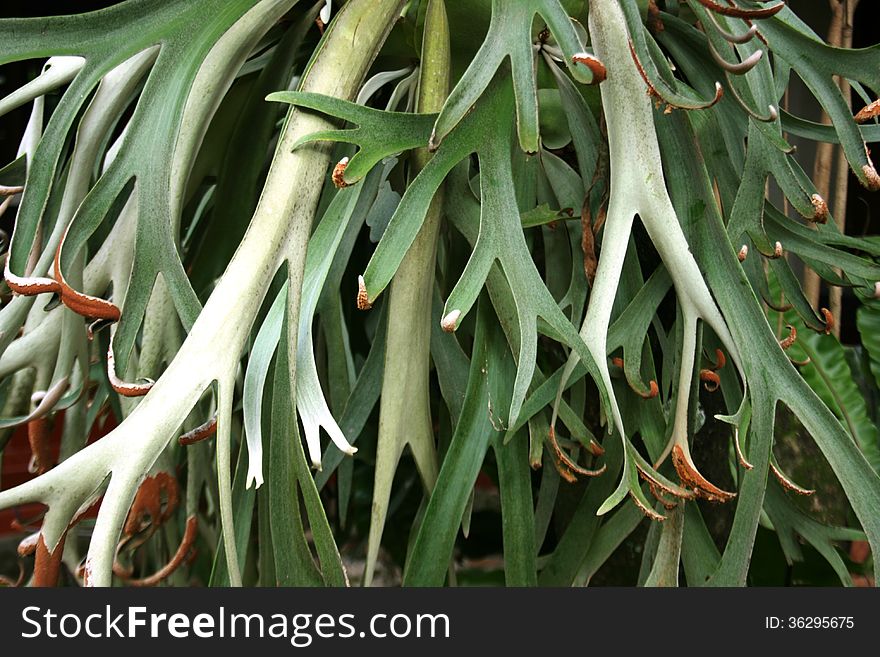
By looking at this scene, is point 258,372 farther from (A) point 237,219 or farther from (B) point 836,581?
(B) point 836,581

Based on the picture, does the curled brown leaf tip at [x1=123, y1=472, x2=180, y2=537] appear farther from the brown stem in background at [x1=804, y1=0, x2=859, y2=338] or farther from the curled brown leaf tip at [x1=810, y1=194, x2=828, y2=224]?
the brown stem in background at [x1=804, y1=0, x2=859, y2=338]

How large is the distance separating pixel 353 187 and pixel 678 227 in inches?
8.9

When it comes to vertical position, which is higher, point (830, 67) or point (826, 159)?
point (830, 67)

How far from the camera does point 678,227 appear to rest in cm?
52

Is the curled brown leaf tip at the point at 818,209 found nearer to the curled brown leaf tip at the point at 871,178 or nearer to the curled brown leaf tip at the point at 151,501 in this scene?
the curled brown leaf tip at the point at 871,178

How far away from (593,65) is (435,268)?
197mm

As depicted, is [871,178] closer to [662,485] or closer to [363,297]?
[662,485]

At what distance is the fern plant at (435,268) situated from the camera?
0.47 m

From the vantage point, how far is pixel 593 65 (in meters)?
0.45

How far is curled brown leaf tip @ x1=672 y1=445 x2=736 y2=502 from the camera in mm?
459

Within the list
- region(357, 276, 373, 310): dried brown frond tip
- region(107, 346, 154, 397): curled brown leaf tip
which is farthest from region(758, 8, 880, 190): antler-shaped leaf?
region(107, 346, 154, 397): curled brown leaf tip

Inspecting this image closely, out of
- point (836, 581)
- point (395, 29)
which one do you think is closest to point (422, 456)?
point (395, 29)

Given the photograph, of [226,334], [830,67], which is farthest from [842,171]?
[226,334]

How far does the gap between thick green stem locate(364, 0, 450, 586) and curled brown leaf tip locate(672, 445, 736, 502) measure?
185 mm
